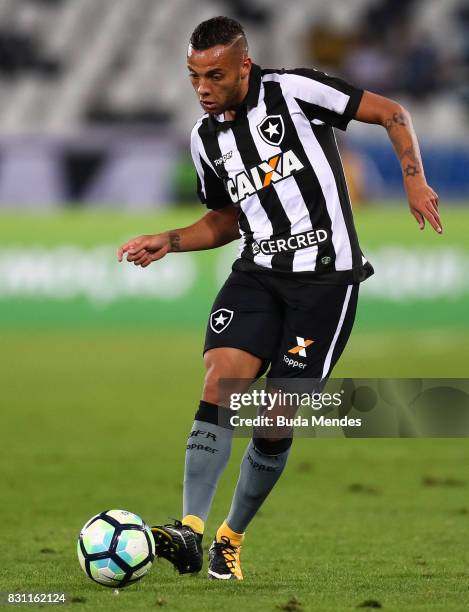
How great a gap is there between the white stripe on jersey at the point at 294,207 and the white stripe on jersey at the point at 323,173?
0.04 m

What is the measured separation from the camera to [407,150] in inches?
195

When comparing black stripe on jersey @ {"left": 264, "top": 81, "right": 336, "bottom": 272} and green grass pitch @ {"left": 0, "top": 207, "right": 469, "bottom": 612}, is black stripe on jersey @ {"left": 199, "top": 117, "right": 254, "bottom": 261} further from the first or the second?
green grass pitch @ {"left": 0, "top": 207, "right": 469, "bottom": 612}

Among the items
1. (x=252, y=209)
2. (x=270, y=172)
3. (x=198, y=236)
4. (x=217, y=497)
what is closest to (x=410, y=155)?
(x=270, y=172)

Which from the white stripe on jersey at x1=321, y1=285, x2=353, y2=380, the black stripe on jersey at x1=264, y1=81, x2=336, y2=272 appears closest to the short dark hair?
the black stripe on jersey at x1=264, y1=81, x2=336, y2=272

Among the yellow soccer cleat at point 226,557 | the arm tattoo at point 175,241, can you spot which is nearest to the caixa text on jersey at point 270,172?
the arm tattoo at point 175,241

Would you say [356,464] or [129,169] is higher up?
[129,169]

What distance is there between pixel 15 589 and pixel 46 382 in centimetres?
842

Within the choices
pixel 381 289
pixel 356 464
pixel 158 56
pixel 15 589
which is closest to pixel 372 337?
pixel 381 289

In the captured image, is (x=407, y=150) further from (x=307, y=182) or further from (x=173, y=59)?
(x=173, y=59)

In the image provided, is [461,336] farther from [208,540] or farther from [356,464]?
[208,540]

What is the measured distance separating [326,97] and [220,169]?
541 mm

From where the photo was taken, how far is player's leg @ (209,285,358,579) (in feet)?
16.7

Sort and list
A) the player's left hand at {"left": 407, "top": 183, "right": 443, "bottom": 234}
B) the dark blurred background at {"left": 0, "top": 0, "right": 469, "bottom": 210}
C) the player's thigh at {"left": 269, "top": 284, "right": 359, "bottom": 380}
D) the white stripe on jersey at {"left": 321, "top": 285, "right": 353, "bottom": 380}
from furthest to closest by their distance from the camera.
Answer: the dark blurred background at {"left": 0, "top": 0, "right": 469, "bottom": 210}, the white stripe on jersey at {"left": 321, "top": 285, "right": 353, "bottom": 380}, the player's thigh at {"left": 269, "top": 284, "right": 359, "bottom": 380}, the player's left hand at {"left": 407, "top": 183, "right": 443, "bottom": 234}

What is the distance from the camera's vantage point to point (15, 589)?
4648 millimetres
